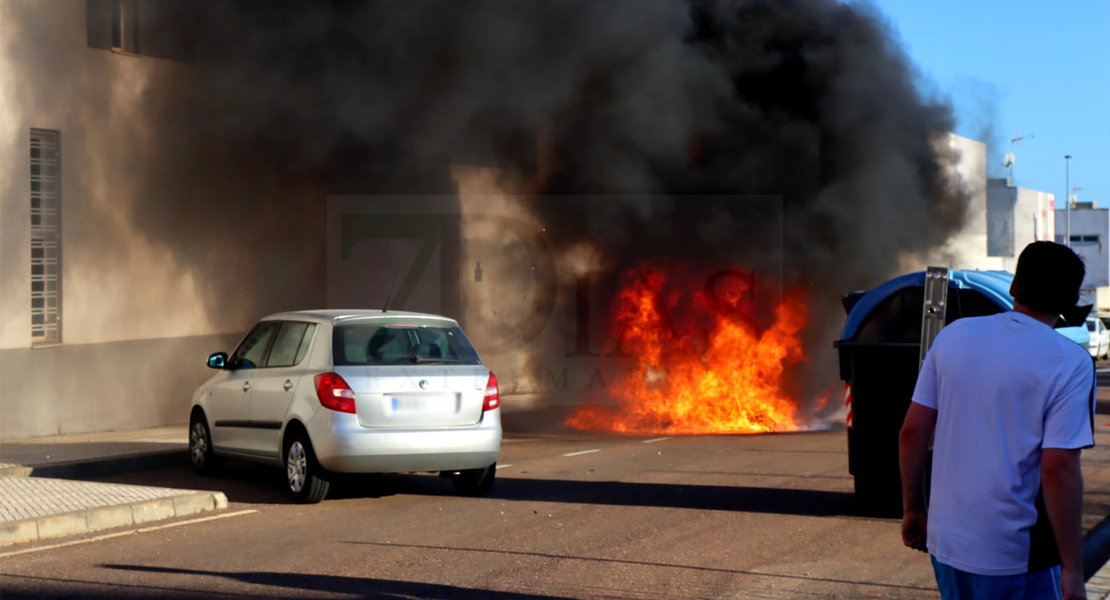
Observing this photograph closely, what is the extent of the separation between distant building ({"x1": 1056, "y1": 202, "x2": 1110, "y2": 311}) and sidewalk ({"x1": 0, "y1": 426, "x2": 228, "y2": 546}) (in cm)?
6125

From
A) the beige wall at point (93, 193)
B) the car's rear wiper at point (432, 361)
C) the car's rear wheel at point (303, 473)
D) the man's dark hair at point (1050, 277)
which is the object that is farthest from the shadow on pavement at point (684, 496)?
the beige wall at point (93, 193)

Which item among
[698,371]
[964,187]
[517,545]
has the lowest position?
[517,545]

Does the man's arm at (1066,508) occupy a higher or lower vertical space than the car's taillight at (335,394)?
higher

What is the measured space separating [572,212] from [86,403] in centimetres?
A: 746

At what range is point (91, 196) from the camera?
12.7 meters

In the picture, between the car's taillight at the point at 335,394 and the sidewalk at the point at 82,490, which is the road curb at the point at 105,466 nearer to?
the sidewalk at the point at 82,490

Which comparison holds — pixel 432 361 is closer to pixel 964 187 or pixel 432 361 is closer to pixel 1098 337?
pixel 964 187

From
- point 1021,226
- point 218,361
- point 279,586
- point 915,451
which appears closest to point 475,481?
point 218,361

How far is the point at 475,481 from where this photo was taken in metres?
8.92

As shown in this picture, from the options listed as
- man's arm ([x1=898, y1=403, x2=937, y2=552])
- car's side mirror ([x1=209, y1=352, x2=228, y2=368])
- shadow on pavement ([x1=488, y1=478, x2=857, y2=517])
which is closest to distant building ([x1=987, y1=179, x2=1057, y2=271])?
shadow on pavement ([x1=488, y1=478, x2=857, y2=517])

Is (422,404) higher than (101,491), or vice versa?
(422,404)

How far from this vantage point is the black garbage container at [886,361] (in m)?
7.89

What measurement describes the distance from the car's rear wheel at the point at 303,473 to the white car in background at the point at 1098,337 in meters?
30.3

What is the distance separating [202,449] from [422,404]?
274 cm
